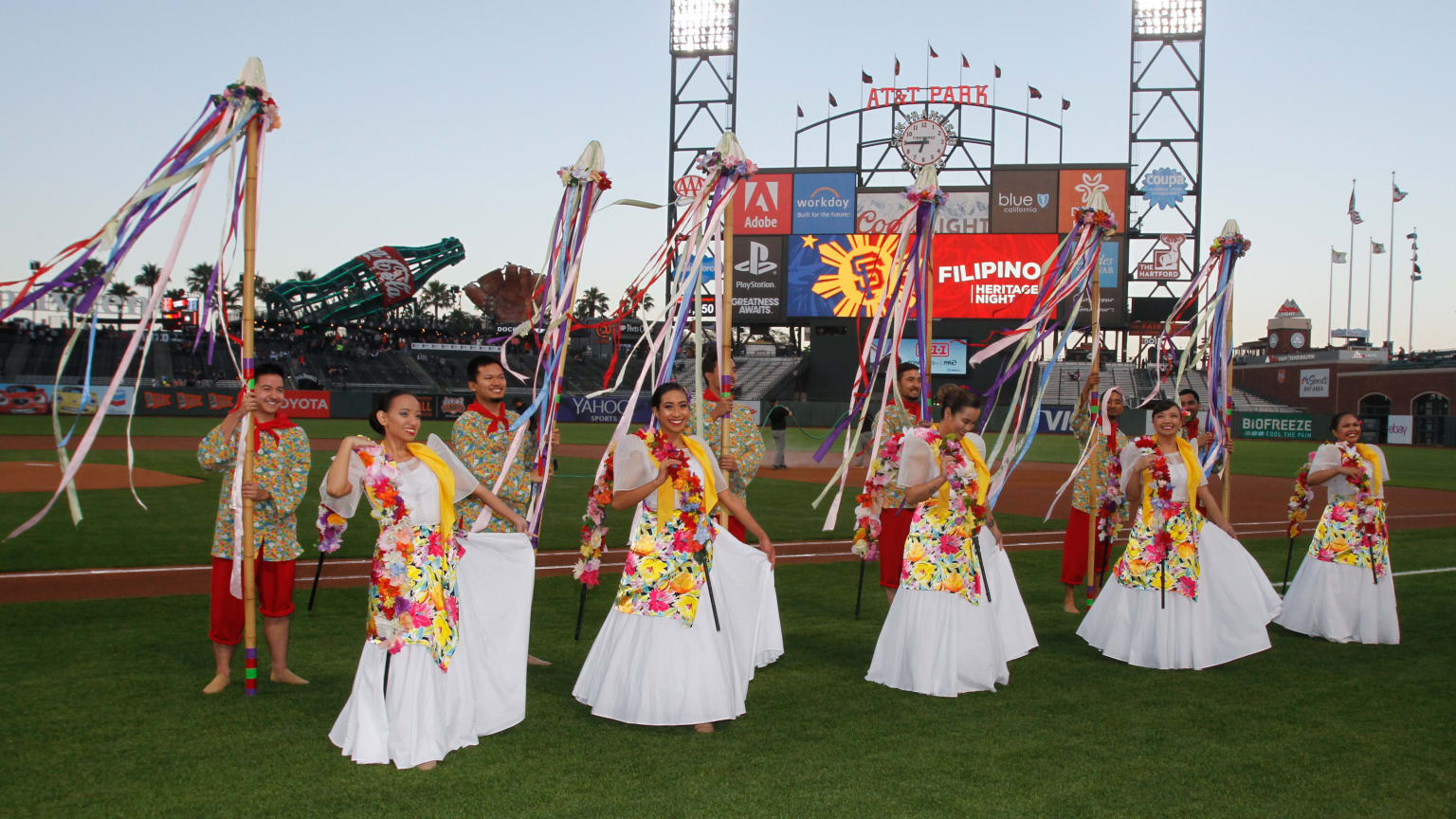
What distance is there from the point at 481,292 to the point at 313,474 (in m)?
32.2

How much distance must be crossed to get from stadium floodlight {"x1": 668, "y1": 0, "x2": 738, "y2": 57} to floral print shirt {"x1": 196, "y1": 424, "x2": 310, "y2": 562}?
32.8 meters

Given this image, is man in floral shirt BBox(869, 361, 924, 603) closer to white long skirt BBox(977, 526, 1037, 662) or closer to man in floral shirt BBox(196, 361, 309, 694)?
white long skirt BBox(977, 526, 1037, 662)

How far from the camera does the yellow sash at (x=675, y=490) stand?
4977 mm

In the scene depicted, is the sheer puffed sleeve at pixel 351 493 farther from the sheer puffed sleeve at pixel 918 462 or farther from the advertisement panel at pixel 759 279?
the advertisement panel at pixel 759 279

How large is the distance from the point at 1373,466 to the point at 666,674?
5.37 metres

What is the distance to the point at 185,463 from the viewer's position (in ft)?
64.3

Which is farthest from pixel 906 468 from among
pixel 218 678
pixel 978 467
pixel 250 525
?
pixel 218 678

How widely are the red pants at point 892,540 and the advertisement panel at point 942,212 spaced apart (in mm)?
26312

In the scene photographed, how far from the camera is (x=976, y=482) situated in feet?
19.2

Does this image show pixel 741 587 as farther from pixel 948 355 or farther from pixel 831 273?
pixel 948 355

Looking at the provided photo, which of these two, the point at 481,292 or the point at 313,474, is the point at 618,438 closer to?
the point at 313,474

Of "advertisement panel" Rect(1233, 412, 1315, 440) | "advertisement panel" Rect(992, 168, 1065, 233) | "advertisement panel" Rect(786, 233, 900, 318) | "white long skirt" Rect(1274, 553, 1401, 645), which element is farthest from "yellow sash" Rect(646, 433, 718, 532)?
"advertisement panel" Rect(1233, 412, 1315, 440)

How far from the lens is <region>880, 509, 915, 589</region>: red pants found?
7.01 metres

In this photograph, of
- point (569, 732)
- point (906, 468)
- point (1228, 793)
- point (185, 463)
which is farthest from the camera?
point (185, 463)
